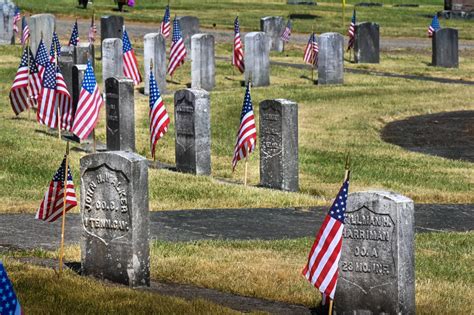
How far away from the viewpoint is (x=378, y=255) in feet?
40.0

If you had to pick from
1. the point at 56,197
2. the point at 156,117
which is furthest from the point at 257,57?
the point at 56,197

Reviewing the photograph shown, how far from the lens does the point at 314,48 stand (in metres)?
39.8

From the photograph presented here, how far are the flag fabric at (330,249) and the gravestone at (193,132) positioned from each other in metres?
11.5

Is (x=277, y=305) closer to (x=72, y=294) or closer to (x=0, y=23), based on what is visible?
(x=72, y=294)

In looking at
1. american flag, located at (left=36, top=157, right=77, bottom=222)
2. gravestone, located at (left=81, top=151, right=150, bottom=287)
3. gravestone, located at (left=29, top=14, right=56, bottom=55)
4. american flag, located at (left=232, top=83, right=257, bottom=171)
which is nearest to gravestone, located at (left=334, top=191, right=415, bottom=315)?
gravestone, located at (left=81, top=151, right=150, bottom=287)

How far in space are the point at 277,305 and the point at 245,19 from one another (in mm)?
48009

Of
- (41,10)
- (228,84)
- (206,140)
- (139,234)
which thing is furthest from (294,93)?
(41,10)

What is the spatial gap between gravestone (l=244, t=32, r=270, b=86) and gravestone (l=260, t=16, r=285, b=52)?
325 inches

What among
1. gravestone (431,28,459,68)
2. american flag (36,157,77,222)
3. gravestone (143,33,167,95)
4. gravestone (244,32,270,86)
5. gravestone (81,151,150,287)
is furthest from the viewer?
gravestone (431,28,459,68)

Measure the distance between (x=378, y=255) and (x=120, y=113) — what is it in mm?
13664

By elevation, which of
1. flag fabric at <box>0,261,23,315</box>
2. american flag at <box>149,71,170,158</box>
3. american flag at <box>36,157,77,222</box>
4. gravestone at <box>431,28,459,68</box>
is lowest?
gravestone at <box>431,28,459,68</box>

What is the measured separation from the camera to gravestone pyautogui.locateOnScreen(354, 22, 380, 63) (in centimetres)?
4328

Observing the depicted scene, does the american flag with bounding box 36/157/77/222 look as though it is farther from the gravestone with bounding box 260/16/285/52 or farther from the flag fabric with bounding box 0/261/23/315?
the gravestone with bounding box 260/16/285/52

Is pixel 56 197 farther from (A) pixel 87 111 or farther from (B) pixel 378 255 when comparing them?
(A) pixel 87 111
